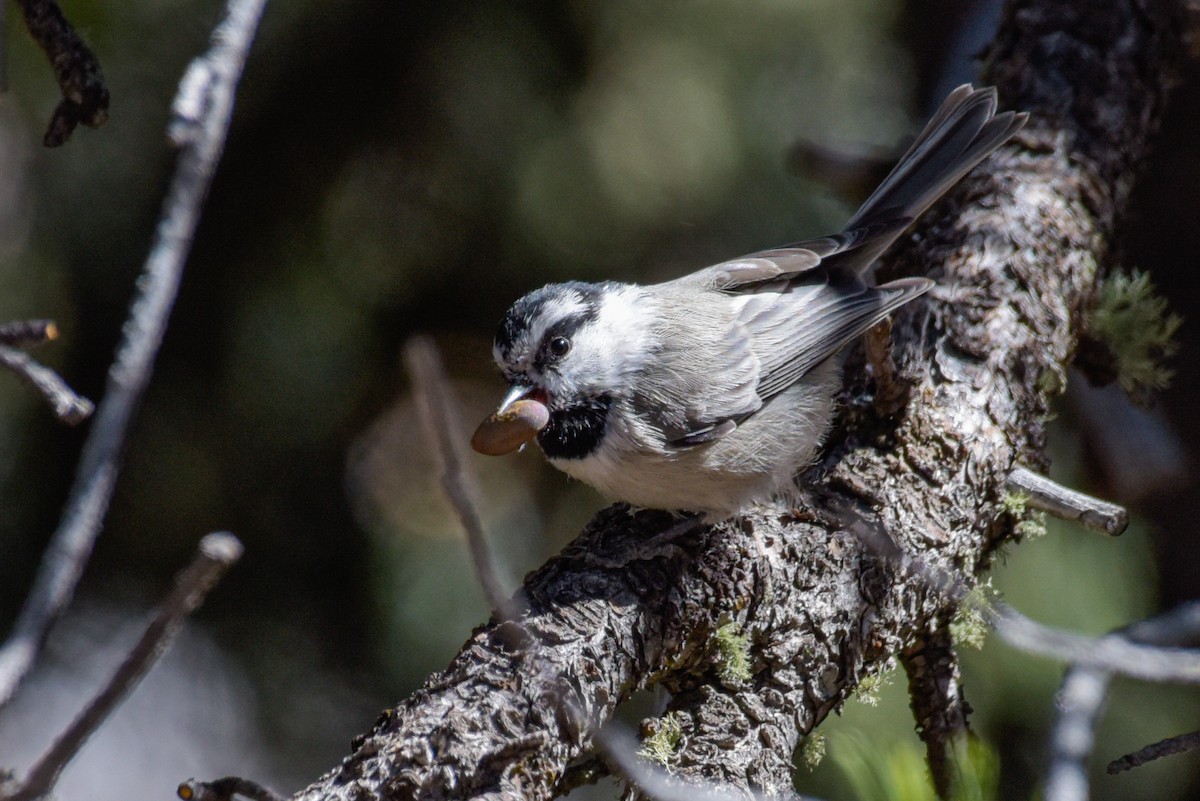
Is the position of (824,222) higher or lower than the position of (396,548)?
higher

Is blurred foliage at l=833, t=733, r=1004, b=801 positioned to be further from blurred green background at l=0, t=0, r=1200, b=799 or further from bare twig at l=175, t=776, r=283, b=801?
blurred green background at l=0, t=0, r=1200, b=799

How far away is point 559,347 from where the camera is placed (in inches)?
101

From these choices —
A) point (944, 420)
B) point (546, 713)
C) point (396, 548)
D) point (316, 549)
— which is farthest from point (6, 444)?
point (944, 420)

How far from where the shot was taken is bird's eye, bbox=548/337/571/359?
2557mm

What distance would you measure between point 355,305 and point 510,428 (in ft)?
3.35

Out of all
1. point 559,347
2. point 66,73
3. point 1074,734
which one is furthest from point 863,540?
point 66,73

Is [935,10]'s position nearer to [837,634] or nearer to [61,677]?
[837,634]

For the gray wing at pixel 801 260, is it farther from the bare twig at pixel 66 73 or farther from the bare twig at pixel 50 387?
the bare twig at pixel 50 387

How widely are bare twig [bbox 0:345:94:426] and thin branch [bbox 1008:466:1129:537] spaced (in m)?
1.96

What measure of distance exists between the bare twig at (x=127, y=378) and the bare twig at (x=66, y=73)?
884mm

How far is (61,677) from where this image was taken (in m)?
3.19

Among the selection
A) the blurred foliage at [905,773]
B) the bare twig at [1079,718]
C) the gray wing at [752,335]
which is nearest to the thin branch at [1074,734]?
the bare twig at [1079,718]

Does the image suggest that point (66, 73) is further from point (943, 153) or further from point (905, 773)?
point (943, 153)

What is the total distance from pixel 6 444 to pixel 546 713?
213cm
